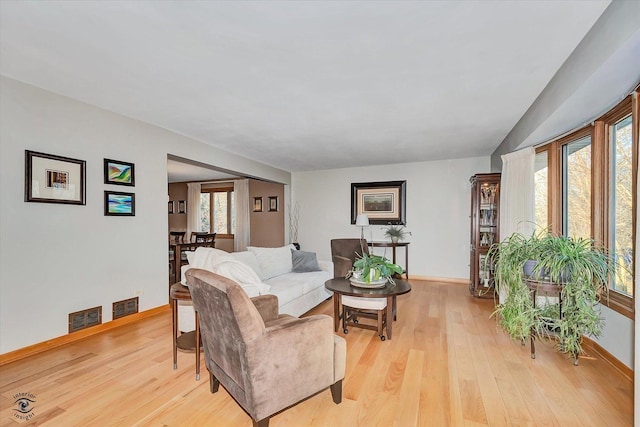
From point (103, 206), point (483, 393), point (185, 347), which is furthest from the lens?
point (103, 206)

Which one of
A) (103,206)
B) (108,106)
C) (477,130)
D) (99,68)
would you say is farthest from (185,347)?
(477,130)

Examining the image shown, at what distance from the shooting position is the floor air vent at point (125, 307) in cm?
343

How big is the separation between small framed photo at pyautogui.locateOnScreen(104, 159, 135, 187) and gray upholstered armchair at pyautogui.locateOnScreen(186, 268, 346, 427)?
2.25 metres

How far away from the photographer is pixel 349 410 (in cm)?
194

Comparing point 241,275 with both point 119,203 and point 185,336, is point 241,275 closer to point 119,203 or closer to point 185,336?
point 185,336

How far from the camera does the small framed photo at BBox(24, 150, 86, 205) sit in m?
2.76

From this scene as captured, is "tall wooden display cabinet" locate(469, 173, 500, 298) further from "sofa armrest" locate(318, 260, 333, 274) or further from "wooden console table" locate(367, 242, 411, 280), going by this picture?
"sofa armrest" locate(318, 260, 333, 274)

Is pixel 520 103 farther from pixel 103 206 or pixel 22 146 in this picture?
pixel 22 146

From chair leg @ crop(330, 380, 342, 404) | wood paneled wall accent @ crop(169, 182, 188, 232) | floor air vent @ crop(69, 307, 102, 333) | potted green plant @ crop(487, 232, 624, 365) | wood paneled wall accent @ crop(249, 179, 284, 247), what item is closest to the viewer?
chair leg @ crop(330, 380, 342, 404)

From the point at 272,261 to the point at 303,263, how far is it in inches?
19.7

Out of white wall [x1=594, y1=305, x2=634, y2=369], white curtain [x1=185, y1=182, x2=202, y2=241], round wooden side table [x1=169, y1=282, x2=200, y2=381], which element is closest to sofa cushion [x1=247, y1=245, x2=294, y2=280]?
round wooden side table [x1=169, y1=282, x2=200, y2=381]

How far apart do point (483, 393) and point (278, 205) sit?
5978 millimetres

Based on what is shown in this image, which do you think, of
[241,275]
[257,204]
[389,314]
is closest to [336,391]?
[389,314]

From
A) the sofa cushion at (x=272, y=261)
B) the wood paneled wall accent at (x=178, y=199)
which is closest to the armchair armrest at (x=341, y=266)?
the sofa cushion at (x=272, y=261)
